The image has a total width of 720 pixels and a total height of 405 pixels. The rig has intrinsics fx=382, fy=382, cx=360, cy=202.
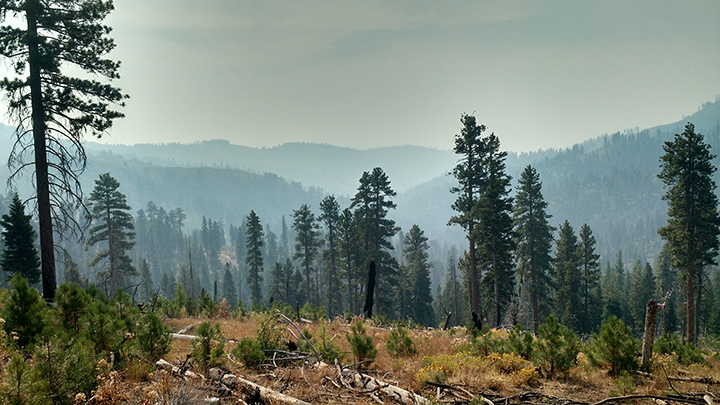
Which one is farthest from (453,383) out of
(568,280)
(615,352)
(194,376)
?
(568,280)

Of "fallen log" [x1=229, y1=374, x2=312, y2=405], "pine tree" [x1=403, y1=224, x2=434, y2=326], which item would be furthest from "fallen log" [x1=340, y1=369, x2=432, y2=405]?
"pine tree" [x1=403, y1=224, x2=434, y2=326]

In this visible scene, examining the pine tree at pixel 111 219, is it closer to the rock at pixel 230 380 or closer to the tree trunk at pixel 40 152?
the tree trunk at pixel 40 152

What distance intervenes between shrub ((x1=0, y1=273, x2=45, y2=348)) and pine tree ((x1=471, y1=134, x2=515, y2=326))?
2220 centimetres

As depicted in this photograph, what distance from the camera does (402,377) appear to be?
6637 millimetres

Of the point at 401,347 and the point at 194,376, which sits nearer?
the point at 194,376

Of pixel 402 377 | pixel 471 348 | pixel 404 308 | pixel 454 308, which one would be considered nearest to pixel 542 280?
pixel 404 308

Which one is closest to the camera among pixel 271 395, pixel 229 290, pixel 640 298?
pixel 271 395

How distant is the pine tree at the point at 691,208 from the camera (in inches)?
943

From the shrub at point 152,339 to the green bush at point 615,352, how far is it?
7.64m

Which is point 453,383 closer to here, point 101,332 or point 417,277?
point 101,332

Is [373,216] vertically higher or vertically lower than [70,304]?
lower

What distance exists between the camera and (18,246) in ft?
93.3

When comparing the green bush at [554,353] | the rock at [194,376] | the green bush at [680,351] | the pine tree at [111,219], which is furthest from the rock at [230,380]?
the pine tree at [111,219]

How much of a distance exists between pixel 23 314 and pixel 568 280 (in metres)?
41.2
